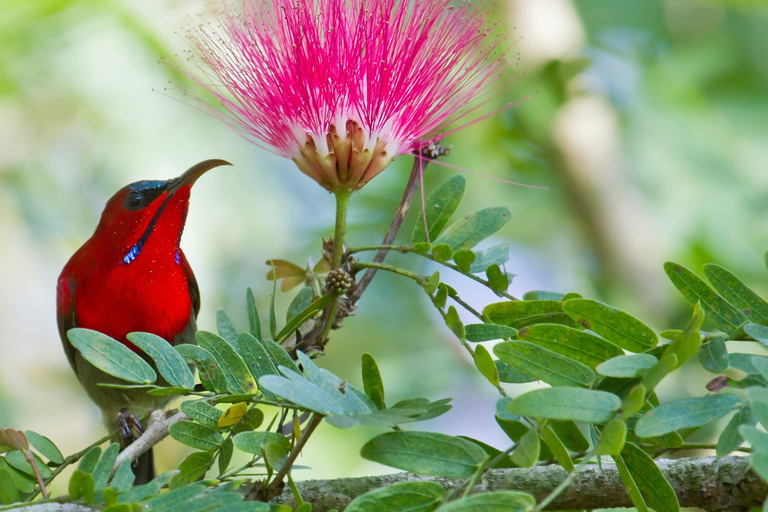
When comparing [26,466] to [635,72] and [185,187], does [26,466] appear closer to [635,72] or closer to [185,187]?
A: [185,187]

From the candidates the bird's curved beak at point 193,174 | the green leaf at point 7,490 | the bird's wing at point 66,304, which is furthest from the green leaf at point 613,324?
the bird's wing at point 66,304

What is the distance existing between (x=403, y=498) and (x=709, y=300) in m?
0.63

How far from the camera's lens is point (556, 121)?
4.73m

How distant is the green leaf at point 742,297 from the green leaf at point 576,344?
0.82 ft

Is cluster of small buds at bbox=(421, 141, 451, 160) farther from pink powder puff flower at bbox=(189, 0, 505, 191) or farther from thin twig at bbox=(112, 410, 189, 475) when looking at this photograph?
thin twig at bbox=(112, 410, 189, 475)

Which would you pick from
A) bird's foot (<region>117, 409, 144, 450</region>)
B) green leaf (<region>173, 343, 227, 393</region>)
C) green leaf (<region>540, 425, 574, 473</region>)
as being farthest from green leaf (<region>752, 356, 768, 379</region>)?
bird's foot (<region>117, 409, 144, 450</region>)

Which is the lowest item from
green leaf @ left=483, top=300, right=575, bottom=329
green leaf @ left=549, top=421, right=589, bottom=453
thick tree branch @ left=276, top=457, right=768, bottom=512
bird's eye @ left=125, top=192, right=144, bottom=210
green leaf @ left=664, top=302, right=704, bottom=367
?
thick tree branch @ left=276, top=457, right=768, bottom=512

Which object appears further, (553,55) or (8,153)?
(8,153)

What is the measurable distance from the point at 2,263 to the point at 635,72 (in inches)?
165

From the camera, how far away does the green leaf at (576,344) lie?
4.47 feet

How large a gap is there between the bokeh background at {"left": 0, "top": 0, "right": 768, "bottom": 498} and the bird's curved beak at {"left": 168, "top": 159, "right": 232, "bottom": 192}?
161cm

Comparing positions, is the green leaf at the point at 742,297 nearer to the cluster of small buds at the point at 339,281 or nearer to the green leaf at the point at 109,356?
the cluster of small buds at the point at 339,281

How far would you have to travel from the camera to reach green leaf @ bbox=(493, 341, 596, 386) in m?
1.32

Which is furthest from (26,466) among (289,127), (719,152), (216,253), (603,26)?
(603,26)
